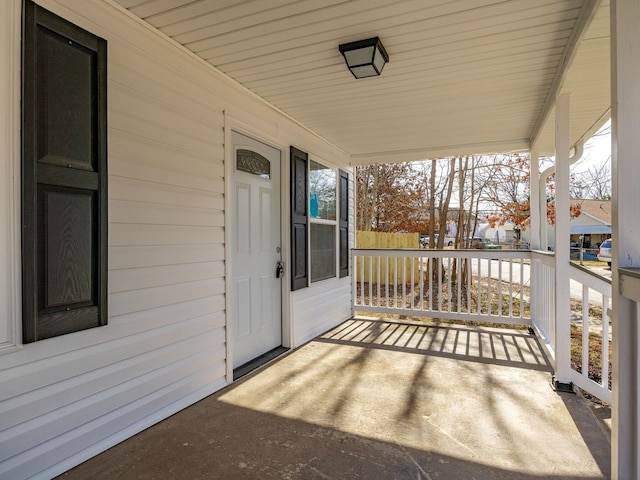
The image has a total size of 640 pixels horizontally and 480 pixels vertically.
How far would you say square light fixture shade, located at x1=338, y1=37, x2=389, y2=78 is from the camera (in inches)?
92.3

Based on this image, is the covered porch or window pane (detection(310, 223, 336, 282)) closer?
the covered porch

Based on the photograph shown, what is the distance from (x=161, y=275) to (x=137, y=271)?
186 mm

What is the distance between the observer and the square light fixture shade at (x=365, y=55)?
7.69ft

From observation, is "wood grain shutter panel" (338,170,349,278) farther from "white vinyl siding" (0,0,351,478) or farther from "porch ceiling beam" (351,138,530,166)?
"white vinyl siding" (0,0,351,478)

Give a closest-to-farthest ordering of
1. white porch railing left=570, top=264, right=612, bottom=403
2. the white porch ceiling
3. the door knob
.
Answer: the white porch ceiling, white porch railing left=570, top=264, right=612, bottom=403, the door knob

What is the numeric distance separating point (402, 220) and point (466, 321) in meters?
5.67

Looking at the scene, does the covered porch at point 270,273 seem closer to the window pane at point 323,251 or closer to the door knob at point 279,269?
the door knob at point 279,269

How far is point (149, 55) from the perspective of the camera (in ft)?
7.34

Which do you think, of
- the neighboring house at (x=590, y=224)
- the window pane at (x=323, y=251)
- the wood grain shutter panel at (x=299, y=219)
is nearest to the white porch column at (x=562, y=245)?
the neighboring house at (x=590, y=224)

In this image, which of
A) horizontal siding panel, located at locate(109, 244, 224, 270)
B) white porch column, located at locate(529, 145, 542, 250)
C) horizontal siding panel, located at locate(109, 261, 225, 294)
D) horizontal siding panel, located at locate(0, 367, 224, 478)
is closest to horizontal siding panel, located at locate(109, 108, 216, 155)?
horizontal siding panel, located at locate(109, 244, 224, 270)

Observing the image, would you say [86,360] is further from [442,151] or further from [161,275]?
[442,151]

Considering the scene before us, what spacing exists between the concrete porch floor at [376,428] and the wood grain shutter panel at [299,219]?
33.4 inches

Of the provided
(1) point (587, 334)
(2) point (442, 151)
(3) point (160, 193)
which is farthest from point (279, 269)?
(2) point (442, 151)

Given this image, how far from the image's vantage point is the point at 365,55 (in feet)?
7.90
